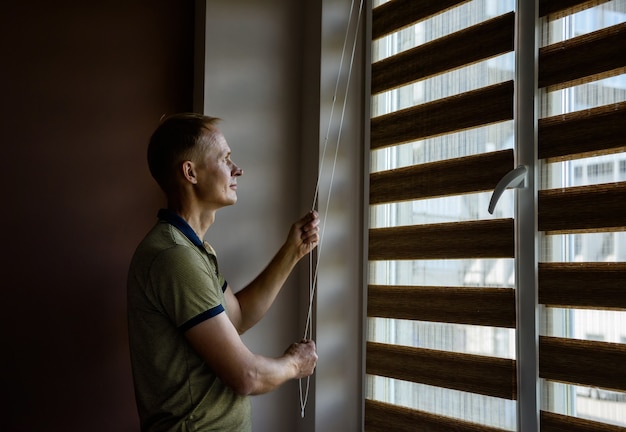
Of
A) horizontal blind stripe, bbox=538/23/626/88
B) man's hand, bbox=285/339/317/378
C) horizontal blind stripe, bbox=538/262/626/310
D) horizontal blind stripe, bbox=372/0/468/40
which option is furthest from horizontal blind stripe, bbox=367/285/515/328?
horizontal blind stripe, bbox=372/0/468/40

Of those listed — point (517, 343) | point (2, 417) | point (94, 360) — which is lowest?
point (2, 417)

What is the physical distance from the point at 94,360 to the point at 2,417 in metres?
0.29

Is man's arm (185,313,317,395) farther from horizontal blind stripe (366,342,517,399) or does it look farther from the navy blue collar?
horizontal blind stripe (366,342,517,399)

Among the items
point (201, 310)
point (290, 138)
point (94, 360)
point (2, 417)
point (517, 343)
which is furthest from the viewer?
point (290, 138)

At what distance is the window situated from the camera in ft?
4.94

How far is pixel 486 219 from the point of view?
1.81 meters

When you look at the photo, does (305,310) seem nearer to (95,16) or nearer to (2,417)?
(2,417)

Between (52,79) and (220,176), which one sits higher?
(52,79)

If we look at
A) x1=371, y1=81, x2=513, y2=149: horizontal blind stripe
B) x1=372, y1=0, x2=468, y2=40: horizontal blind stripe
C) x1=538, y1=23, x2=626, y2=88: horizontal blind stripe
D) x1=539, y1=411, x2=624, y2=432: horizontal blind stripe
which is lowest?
x1=539, y1=411, x2=624, y2=432: horizontal blind stripe

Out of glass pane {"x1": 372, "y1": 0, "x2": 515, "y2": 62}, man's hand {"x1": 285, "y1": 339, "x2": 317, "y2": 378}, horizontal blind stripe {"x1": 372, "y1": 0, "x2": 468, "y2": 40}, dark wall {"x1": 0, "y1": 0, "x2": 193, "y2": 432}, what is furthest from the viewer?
dark wall {"x1": 0, "y1": 0, "x2": 193, "y2": 432}

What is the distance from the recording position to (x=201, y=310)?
152 centimetres

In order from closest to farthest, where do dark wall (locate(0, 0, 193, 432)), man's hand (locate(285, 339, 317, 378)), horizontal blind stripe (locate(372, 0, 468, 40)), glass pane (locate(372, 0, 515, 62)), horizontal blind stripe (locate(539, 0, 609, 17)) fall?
horizontal blind stripe (locate(539, 0, 609, 17))
man's hand (locate(285, 339, 317, 378))
glass pane (locate(372, 0, 515, 62))
horizontal blind stripe (locate(372, 0, 468, 40))
dark wall (locate(0, 0, 193, 432))

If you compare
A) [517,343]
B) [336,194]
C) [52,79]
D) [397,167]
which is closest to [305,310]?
[336,194]

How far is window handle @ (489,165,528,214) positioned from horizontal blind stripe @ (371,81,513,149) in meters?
0.16
